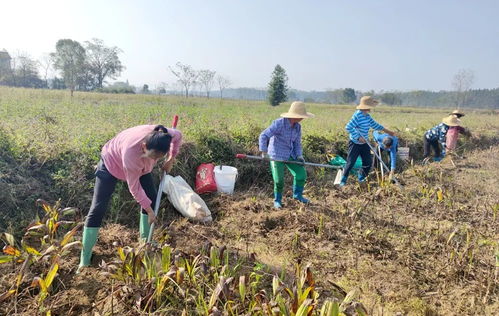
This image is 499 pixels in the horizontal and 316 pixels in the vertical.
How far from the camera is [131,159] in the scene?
2.36m

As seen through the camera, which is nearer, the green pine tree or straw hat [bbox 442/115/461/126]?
straw hat [bbox 442/115/461/126]

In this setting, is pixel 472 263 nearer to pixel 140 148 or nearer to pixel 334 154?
pixel 140 148

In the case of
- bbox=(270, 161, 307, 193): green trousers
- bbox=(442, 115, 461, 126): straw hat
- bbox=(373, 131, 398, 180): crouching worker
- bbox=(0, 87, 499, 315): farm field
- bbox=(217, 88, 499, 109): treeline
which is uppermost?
bbox=(217, 88, 499, 109): treeline

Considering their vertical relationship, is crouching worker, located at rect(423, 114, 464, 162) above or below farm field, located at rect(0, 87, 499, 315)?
above

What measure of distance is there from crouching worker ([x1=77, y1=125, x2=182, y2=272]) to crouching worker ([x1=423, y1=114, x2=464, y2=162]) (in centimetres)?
666

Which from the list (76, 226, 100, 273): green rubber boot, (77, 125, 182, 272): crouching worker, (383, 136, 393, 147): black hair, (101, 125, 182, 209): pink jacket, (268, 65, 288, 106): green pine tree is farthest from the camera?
(268, 65, 288, 106): green pine tree

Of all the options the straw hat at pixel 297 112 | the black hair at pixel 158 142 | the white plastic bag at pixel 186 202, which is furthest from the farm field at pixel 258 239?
the straw hat at pixel 297 112

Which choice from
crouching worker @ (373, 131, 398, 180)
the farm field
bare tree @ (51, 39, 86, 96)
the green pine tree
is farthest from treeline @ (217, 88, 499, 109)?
the farm field

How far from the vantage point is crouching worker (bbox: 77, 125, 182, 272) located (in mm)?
2252

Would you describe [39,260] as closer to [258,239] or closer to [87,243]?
[87,243]

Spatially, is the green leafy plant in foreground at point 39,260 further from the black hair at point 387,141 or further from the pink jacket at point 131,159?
the black hair at point 387,141

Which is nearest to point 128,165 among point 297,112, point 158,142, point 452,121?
point 158,142

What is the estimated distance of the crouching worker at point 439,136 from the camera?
707 cm

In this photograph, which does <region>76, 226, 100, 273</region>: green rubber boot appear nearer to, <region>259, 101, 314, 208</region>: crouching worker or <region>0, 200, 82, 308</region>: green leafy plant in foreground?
<region>0, 200, 82, 308</region>: green leafy plant in foreground
